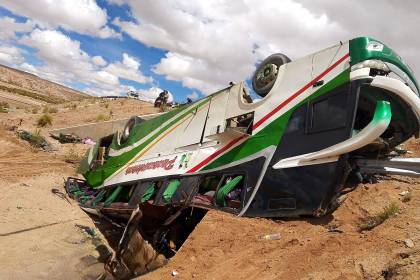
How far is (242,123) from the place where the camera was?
732 cm

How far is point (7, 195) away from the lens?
38.4 ft

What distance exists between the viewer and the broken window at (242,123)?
22.8 ft

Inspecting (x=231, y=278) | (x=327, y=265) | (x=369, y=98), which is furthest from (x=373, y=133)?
(x=231, y=278)

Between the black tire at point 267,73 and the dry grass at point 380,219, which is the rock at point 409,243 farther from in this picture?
the black tire at point 267,73

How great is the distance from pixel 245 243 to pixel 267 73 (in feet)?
10.1

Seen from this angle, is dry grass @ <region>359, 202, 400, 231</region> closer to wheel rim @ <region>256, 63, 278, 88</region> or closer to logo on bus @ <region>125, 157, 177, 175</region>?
wheel rim @ <region>256, 63, 278, 88</region>

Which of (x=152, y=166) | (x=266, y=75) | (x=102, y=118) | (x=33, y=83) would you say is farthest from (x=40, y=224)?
(x=33, y=83)

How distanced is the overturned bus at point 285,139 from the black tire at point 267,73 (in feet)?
0.06

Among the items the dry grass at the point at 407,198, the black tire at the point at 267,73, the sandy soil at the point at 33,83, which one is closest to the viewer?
the black tire at the point at 267,73

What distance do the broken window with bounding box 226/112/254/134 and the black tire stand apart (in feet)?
1.53

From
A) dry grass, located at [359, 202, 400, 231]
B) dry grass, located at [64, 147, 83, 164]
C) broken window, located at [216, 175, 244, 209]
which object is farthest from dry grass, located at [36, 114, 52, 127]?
dry grass, located at [359, 202, 400, 231]

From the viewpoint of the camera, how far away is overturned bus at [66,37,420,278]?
5457 millimetres

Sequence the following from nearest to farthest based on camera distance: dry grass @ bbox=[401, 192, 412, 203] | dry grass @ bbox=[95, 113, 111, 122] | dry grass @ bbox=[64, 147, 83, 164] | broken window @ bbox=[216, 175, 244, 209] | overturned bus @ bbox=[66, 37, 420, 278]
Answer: overturned bus @ bbox=[66, 37, 420, 278], broken window @ bbox=[216, 175, 244, 209], dry grass @ bbox=[401, 192, 412, 203], dry grass @ bbox=[64, 147, 83, 164], dry grass @ bbox=[95, 113, 111, 122]

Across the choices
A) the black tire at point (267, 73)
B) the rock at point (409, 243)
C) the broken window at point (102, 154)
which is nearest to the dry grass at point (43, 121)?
the broken window at point (102, 154)
